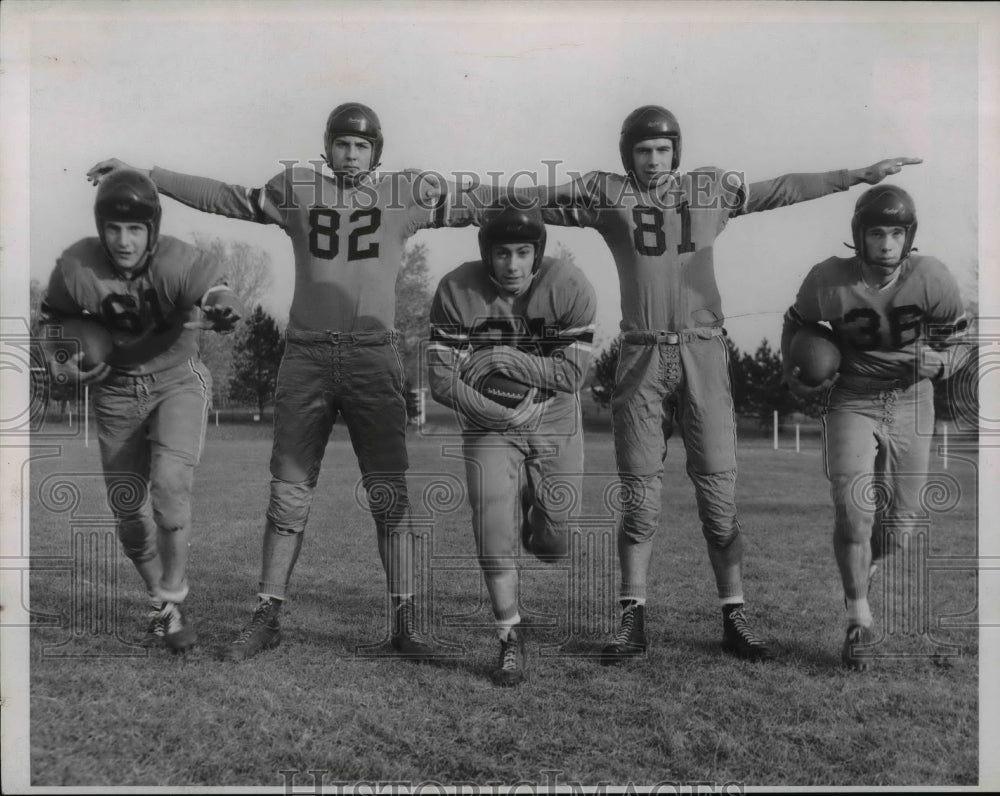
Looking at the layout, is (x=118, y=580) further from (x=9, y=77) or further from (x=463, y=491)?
(x=9, y=77)

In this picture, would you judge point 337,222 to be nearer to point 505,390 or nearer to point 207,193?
point 207,193

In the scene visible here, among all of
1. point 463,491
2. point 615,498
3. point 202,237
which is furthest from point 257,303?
point 615,498

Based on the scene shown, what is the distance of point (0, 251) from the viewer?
4.06 metres

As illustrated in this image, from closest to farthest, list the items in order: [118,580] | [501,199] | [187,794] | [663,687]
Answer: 1. [187,794]
2. [663,687]
3. [501,199]
4. [118,580]

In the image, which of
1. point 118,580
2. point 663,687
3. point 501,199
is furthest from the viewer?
point 118,580

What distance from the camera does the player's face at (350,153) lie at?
4.06 m

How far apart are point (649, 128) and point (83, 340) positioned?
2.75m

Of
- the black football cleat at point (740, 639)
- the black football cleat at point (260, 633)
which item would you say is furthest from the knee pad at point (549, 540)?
the black football cleat at point (260, 633)

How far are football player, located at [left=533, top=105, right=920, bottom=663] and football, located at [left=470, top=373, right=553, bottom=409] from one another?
434 millimetres

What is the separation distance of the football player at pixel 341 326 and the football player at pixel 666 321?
754 mm

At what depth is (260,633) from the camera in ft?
13.3

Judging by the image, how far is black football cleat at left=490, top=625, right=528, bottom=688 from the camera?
12.6 ft

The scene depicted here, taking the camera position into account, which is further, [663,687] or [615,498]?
[615,498]

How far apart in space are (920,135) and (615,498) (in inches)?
87.5
